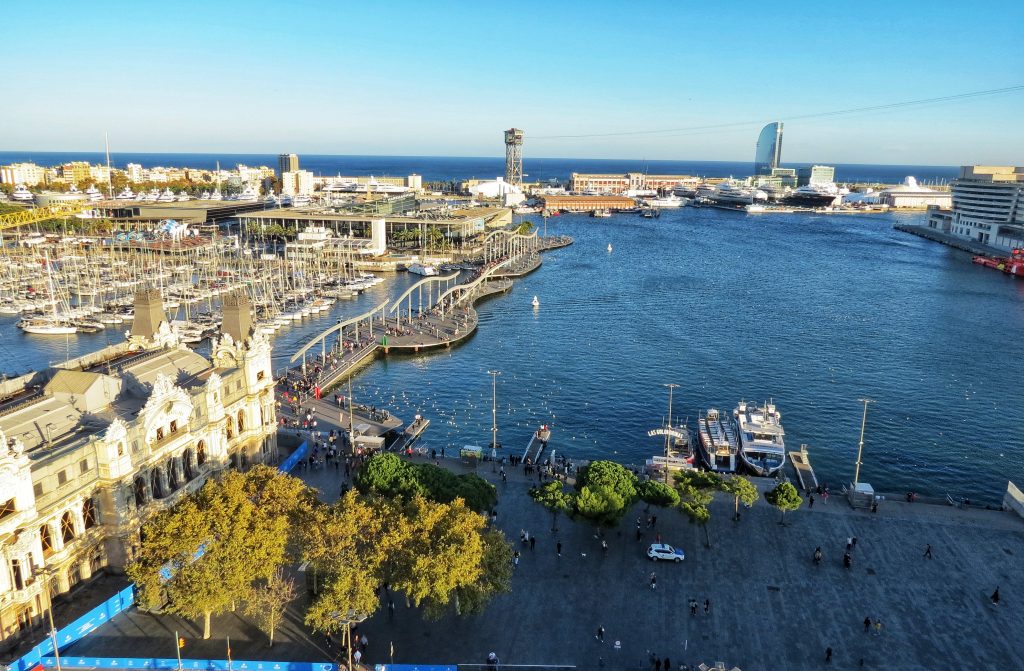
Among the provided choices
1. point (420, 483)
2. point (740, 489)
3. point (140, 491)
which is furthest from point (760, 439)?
point (140, 491)

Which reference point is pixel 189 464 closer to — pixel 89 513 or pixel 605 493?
pixel 89 513

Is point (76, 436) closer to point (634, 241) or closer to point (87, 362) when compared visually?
point (87, 362)

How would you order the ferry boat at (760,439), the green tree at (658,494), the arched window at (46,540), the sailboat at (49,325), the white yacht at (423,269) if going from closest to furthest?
the arched window at (46,540)
the green tree at (658,494)
the ferry boat at (760,439)
the sailboat at (49,325)
the white yacht at (423,269)

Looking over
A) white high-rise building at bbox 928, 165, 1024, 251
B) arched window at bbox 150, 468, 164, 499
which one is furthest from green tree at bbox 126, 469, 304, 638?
white high-rise building at bbox 928, 165, 1024, 251

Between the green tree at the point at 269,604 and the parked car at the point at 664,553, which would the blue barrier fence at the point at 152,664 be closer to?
the green tree at the point at 269,604

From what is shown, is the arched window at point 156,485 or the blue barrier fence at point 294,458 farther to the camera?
the blue barrier fence at point 294,458

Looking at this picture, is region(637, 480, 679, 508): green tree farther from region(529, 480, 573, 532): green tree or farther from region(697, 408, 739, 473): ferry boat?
region(697, 408, 739, 473): ferry boat

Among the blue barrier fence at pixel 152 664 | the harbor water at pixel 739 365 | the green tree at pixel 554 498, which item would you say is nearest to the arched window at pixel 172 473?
the blue barrier fence at pixel 152 664
